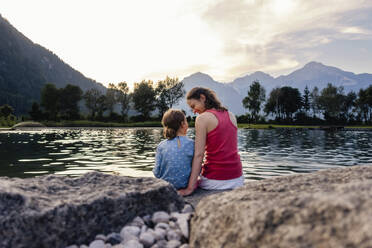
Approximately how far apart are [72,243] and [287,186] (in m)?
2.06

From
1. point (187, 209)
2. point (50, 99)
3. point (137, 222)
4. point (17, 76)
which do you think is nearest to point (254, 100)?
point (50, 99)

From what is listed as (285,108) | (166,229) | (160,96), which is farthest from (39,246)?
(285,108)

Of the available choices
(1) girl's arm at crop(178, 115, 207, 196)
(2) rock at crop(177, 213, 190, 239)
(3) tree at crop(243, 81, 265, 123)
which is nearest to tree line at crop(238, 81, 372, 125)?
(3) tree at crop(243, 81, 265, 123)

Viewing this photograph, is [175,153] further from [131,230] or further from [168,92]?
[168,92]

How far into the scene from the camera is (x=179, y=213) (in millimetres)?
3207

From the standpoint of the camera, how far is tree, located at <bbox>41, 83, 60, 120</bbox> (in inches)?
2870

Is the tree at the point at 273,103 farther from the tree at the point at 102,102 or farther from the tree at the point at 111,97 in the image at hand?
the tree at the point at 102,102

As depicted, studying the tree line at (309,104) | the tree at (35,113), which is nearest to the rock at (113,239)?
the tree at (35,113)

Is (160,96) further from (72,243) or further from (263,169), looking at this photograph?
(72,243)

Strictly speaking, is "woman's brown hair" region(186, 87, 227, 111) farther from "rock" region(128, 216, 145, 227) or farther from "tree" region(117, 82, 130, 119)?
"tree" region(117, 82, 130, 119)

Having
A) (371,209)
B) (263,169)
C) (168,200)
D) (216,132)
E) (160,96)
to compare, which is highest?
(160,96)

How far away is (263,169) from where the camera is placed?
929cm

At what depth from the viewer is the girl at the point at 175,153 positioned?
428 cm

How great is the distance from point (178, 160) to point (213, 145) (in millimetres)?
581
